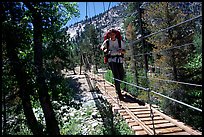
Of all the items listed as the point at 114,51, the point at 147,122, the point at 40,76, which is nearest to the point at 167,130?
the point at 147,122

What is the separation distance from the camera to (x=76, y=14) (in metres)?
9.48

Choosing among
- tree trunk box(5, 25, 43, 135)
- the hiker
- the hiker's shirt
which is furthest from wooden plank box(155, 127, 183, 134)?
tree trunk box(5, 25, 43, 135)

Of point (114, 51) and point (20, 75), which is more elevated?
point (114, 51)

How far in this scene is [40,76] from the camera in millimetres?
6004

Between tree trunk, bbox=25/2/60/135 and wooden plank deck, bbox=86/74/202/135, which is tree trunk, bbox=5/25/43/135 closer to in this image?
tree trunk, bbox=25/2/60/135

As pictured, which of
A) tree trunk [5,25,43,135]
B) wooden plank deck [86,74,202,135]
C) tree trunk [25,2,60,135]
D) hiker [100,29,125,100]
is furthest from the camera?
hiker [100,29,125,100]

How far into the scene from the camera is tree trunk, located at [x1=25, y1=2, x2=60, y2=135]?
603 centimetres

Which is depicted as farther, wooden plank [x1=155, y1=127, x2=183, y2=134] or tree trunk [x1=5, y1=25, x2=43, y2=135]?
tree trunk [x1=5, y1=25, x2=43, y2=135]

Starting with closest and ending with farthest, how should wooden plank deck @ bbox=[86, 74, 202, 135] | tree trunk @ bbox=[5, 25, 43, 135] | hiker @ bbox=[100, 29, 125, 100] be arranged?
wooden plank deck @ bbox=[86, 74, 202, 135], tree trunk @ bbox=[5, 25, 43, 135], hiker @ bbox=[100, 29, 125, 100]

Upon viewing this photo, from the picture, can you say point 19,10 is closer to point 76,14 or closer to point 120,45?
point 120,45

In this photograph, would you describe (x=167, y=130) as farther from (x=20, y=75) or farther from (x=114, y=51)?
(x=20, y=75)

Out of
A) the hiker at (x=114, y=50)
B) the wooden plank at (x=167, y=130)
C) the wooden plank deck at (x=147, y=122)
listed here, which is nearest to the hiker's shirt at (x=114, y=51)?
the hiker at (x=114, y=50)

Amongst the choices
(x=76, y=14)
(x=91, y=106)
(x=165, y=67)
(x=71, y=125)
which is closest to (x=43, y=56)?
(x=76, y=14)

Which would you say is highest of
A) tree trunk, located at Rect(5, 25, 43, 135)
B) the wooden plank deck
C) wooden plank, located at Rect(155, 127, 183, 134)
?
tree trunk, located at Rect(5, 25, 43, 135)
